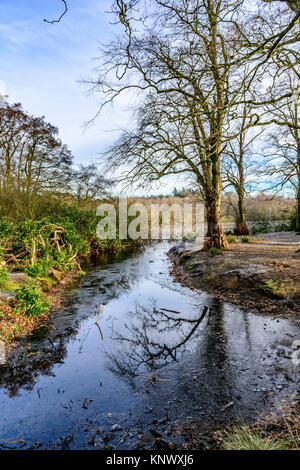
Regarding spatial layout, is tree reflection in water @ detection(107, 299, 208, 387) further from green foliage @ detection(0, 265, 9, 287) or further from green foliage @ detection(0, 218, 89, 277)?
green foliage @ detection(0, 218, 89, 277)

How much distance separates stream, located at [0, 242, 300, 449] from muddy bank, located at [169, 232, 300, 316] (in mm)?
705

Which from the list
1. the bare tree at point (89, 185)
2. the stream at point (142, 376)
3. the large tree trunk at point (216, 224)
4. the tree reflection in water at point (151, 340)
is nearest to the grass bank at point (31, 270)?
the stream at point (142, 376)

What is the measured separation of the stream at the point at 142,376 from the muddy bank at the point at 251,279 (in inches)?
27.7

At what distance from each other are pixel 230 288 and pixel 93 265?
28.3 ft

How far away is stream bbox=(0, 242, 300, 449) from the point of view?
3.05 m

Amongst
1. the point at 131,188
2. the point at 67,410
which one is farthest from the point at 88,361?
the point at 131,188

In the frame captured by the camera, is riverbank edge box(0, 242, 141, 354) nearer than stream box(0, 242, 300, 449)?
No

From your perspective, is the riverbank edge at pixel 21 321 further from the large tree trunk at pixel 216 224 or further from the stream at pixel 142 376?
the large tree trunk at pixel 216 224

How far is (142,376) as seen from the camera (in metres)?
4.12

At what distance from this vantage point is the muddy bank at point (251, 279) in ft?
22.1

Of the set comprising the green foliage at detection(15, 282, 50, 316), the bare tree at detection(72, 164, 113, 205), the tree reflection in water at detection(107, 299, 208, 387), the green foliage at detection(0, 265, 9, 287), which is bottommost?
the tree reflection in water at detection(107, 299, 208, 387)

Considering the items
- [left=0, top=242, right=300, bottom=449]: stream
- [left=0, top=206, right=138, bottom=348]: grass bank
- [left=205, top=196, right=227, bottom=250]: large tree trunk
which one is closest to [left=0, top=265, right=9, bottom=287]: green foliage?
[left=0, top=206, right=138, bottom=348]: grass bank
